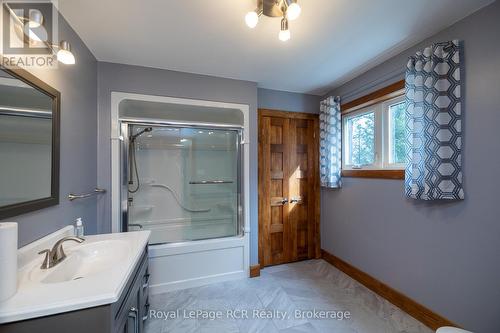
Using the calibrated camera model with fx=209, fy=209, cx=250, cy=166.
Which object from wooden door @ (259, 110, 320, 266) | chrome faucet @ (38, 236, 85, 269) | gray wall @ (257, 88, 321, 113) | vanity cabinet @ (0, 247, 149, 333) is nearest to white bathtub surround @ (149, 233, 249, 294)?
wooden door @ (259, 110, 320, 266)

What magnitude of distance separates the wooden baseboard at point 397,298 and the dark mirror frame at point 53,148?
290 cm

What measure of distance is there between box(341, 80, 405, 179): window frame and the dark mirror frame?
2726mm

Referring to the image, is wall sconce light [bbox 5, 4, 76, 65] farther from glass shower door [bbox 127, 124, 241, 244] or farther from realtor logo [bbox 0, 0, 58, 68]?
glass shower door [bbox 127, 124, 241, 244]

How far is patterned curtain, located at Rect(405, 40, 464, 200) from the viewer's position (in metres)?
1.53

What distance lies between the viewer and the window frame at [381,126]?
203 cm

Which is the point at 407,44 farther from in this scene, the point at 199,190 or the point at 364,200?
the point at 199,190

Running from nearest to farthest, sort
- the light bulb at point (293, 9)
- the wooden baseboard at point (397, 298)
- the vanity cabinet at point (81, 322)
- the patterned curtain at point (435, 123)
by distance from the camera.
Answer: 1. the vanity cabinet at point (81, 322)
2. the light bulb at point (293, 9)
3. the patterned curtain at point (435, 123)
4. the wooden baseboard at point (397, 298)

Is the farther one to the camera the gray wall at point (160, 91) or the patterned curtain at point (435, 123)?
the gray wall at point (160, 91)

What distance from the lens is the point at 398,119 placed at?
2.10 m

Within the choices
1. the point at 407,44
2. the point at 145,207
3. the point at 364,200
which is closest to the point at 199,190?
the point at 145,207

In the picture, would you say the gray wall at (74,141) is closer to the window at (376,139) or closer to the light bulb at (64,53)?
the light bulb at (64,53)

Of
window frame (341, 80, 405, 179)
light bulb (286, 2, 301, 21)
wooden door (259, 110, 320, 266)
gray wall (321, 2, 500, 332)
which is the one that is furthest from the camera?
wooden door (259, 110, 320, 266)

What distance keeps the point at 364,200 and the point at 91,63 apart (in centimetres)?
311

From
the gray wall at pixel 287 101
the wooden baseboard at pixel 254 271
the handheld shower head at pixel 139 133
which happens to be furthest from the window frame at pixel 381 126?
the handheld shower head at pixel 139 133
